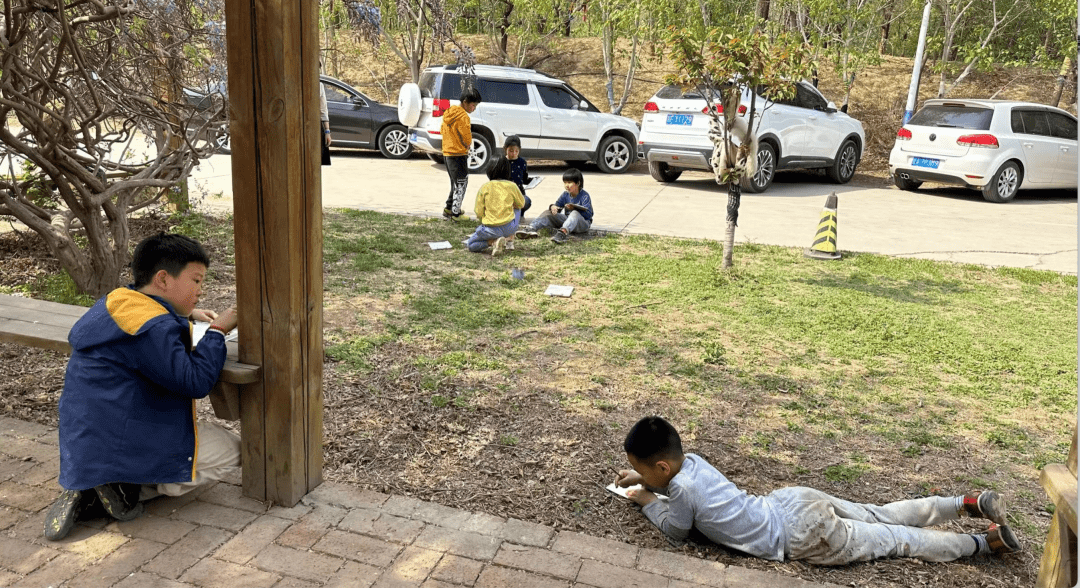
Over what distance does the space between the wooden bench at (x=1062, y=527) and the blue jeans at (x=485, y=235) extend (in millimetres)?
6224

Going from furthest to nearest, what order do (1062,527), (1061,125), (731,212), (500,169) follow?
(1061,125)
(500,169)
(731,212)
(1062,527)

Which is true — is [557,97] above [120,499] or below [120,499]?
above

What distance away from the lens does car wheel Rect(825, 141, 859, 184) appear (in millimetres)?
14727

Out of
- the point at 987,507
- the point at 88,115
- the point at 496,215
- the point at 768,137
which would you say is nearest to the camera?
the point at 987,507

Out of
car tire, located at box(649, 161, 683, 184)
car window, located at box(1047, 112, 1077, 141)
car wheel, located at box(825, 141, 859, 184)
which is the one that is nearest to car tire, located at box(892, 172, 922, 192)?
car wheel, located at box(825, 141, 859, 184)

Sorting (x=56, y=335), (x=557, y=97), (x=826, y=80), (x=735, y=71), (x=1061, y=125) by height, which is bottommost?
(x=56, y=335)

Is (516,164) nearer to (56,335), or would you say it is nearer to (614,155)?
(614,155)

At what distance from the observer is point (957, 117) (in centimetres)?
1332

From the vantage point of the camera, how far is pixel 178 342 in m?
3.04

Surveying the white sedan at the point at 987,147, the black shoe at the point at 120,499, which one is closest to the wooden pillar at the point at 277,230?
the black shoe at the point at 120,499

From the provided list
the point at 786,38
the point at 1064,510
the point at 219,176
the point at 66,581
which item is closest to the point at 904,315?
the point at 786,38

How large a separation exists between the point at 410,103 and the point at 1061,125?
10769 mm

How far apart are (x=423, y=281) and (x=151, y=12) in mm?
2910

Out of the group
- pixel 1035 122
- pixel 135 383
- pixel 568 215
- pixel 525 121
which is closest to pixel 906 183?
pixel 1035 122
